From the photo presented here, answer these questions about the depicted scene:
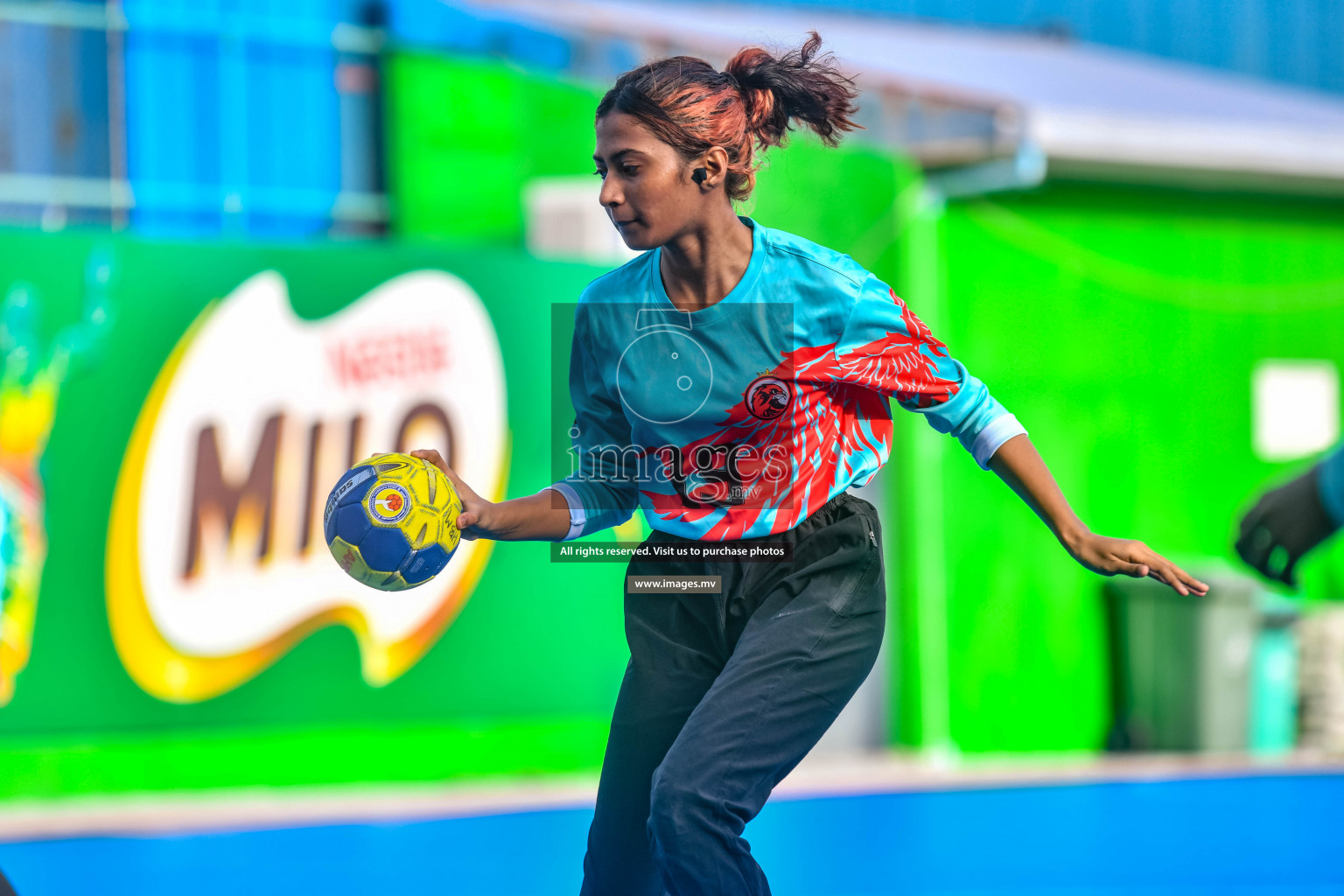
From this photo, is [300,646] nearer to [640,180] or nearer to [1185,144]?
[640,180]

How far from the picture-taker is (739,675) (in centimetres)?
327

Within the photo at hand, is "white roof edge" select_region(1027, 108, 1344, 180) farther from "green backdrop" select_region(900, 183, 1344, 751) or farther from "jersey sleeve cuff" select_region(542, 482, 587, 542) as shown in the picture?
"jersey sleeve cuff" select_region(542, 482, 587, 542)

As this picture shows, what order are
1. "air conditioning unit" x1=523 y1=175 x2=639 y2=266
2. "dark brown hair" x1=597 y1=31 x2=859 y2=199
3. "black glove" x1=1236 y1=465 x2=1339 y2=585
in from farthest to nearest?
"air conditioning unit" x1=523 y1=175 x2=639 y2=266
"black glove" x1=1236 y1=465 x2=1339 y2=585
"dark brown hair" x1=597 y1=31 x2=859 y2=199

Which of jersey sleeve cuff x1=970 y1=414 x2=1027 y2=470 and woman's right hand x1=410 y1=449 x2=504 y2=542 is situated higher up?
jersey sleeve cuff x1=970 y1=414 x2=1027 y2=470

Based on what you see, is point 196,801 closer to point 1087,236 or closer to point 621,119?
point 621,119

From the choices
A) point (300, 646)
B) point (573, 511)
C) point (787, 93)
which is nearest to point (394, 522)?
point (573, 511)

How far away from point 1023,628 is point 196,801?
5541 mm

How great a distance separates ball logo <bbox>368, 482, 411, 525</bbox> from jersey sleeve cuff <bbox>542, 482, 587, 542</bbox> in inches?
18.3

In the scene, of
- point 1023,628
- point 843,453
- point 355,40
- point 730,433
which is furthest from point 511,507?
point 355,40

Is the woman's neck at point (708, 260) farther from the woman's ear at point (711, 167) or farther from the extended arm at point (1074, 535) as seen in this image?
the extended arm at point (1074, 535)

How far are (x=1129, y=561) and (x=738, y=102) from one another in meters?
1.28

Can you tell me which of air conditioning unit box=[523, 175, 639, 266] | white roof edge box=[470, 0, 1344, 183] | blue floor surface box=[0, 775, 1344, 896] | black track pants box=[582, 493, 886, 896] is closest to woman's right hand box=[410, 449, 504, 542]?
black track pants box=[582, 493, 886, 896]

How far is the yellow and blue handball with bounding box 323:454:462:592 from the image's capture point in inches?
124

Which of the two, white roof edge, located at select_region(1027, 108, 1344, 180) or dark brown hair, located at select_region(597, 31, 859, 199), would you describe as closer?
dark brown hair, located at select_region(597, 31, 859, 199)
